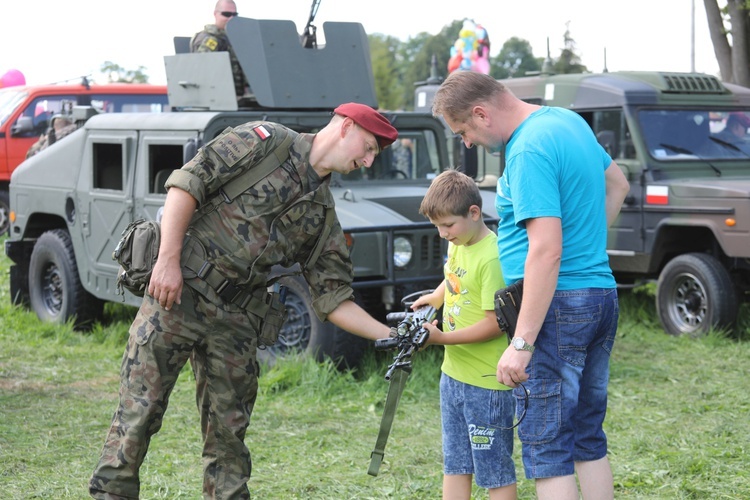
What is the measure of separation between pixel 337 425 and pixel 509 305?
98.9 inches

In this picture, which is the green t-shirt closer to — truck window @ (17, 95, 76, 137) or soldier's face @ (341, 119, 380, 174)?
soldier's face @ (341, 119, 380, 174)

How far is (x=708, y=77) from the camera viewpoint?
359 inches

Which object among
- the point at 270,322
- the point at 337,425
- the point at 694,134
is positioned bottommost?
the point at 337,425

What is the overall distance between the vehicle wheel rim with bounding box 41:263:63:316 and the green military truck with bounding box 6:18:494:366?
196mm

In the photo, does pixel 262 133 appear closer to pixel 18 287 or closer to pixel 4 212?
pixel 18 287

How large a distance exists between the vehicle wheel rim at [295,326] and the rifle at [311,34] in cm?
188

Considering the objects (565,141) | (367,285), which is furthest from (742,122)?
(565,141)

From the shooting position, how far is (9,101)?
13844 mm

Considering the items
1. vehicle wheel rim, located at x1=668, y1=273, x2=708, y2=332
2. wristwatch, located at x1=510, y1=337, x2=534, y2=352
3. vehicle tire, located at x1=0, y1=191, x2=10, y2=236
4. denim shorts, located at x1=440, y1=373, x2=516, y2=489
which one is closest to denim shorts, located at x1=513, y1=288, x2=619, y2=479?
wristwatch, located at x1=510, y1=337, x2=534, y2=352

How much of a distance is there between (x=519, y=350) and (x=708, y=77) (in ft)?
22.0

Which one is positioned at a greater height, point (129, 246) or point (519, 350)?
point (129, 246)

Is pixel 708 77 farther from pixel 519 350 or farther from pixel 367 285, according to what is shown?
pixel 519 350

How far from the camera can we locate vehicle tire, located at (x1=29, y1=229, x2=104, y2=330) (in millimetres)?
7895

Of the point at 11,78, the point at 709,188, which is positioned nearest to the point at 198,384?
the point at 709,188
